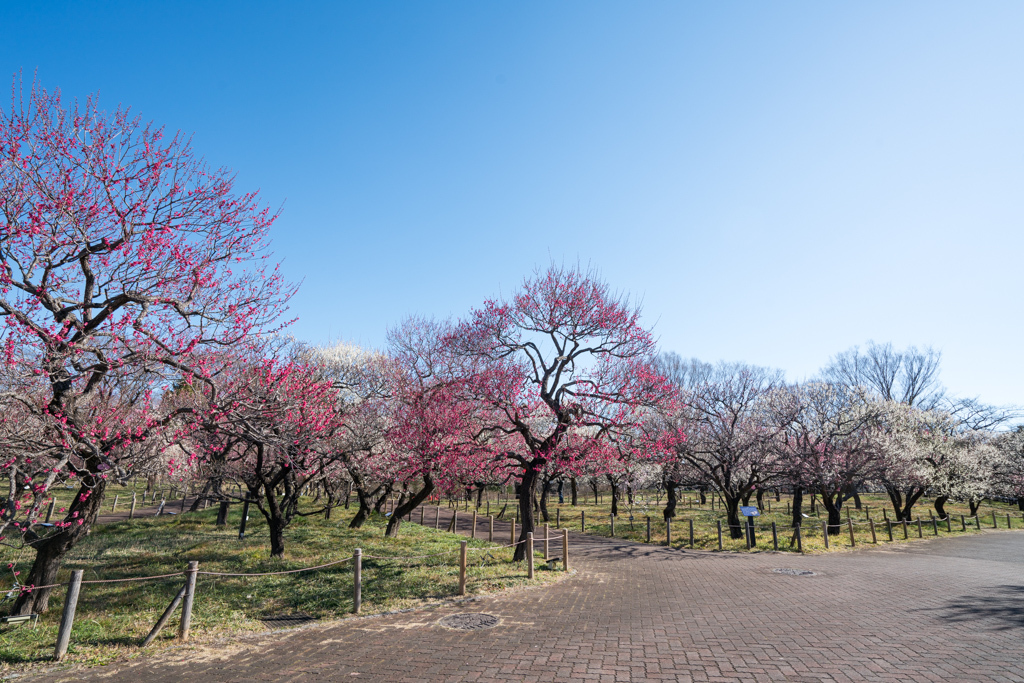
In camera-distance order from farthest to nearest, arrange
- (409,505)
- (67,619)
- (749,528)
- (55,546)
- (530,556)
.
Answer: (749,528) < (409,505) < (530,556) < (55,546) < (67,619)

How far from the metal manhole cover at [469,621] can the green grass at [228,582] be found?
1.37m

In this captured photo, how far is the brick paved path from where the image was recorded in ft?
21.6

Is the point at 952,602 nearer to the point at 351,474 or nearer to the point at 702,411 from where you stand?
the point at 702,411

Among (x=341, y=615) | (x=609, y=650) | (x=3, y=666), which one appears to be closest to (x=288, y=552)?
(x=341, y=615)

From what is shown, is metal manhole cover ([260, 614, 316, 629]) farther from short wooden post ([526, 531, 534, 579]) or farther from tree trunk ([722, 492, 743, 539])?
tree trunk ([722, 492, 743, 539])

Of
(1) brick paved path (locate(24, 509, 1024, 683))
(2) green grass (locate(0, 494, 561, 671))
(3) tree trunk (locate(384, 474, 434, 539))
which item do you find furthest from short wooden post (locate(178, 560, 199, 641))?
(3) tree trunk (locate(384, 474, 434, 539))

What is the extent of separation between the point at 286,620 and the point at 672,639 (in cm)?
705

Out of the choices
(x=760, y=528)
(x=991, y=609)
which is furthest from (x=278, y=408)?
(x=760, y=528)

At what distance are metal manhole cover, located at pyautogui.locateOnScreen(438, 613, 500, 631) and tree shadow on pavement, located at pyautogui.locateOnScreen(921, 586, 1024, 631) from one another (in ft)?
27.4

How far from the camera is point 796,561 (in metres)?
16.2

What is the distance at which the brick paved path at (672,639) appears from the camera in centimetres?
657

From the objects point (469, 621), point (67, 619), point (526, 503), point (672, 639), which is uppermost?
point (526, 503)

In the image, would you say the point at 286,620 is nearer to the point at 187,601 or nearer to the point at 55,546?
the point at 187,601

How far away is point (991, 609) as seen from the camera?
9805 mm
